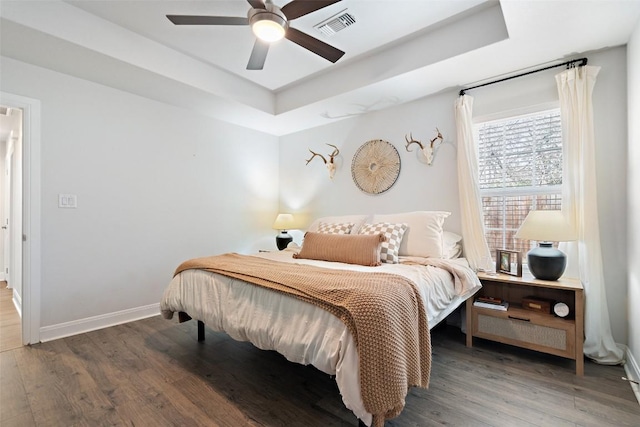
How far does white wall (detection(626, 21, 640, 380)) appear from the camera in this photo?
1896 millimetres

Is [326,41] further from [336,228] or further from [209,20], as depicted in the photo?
[336,228]

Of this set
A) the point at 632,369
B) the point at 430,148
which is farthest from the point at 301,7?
the point at 632,369

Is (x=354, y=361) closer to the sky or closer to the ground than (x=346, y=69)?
closer to the ground

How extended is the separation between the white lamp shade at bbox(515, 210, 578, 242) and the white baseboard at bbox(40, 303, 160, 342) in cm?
370

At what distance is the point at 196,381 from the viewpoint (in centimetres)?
192

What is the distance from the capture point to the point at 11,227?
4098mm

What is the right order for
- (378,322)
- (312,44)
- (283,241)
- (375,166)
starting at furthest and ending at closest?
(283,241) < (375,166) < (312,44) < (378,322)

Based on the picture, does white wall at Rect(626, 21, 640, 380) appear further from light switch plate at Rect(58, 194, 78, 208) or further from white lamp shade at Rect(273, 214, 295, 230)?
light switch plate at Rect(58, 194, 78, 208)

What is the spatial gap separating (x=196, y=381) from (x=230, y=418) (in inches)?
19.0

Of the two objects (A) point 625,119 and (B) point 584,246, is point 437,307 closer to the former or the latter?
(B) point 584,246

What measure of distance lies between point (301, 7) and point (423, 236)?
6.60ft

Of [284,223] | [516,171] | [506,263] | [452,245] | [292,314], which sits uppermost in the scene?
[516,171]

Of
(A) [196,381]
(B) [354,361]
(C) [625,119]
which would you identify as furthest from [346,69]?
(A) [196,381]

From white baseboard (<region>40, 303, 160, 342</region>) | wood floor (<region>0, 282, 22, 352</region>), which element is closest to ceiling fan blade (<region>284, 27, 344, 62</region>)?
white baseboard (<region>40, 303, 160, 342</region>)
